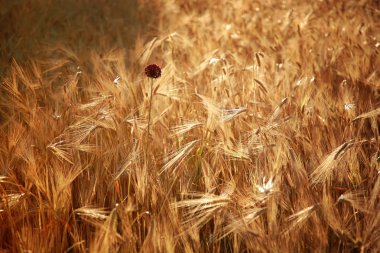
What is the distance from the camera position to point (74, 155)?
1339 millimetres

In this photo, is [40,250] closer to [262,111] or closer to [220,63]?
[262,111]

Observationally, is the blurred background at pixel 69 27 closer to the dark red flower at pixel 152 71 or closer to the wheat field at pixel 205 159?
the wheat field at pixel 205 159

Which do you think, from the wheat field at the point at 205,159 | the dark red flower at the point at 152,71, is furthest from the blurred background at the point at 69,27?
the dark red flower at the point at 152,71

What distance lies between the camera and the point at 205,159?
54.6 inches

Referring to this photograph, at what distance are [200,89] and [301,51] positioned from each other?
0.77m

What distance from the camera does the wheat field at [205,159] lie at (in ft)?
3.30

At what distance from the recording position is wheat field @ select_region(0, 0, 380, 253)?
1.01 metres

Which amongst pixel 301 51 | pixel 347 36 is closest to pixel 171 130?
pixel 301 51

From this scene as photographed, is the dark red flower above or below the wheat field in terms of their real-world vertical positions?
above

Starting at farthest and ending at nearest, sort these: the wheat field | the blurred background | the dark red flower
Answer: the blurred background → the dark red flower → the wheat field

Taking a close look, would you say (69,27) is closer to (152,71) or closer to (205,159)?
(152,71)

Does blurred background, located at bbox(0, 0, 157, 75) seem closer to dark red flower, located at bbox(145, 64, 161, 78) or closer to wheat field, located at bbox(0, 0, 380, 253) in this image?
wheat field, located at bbox(0, 0, 380, 253)

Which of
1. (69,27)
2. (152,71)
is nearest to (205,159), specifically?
(152,71)

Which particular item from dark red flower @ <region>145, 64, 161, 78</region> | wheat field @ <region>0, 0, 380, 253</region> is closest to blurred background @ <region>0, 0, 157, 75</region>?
wheat field @ <region>0, 0, 380, 253</region>
